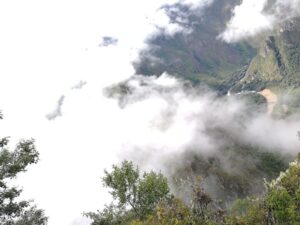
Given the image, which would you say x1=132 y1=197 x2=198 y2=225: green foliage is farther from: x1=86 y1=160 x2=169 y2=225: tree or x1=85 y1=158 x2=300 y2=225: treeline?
x1=86 y1=160 x2=169 y2=225: tree

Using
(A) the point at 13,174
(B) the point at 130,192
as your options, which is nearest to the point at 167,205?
(B) the point at 130,192

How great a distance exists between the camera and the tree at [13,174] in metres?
34.1

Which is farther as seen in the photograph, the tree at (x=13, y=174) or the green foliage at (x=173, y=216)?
the green foliage at (x=173, y=216)

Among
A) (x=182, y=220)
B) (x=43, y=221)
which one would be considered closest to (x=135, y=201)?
(x=182, y=220)

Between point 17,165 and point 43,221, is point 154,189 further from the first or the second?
point 17,165

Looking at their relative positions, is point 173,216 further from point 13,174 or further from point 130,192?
point 13,174

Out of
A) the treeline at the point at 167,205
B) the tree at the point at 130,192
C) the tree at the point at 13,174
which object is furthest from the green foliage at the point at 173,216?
the tree at the point at 13,174

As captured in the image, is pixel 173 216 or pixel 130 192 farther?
pixel 130 192

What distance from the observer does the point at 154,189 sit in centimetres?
7506

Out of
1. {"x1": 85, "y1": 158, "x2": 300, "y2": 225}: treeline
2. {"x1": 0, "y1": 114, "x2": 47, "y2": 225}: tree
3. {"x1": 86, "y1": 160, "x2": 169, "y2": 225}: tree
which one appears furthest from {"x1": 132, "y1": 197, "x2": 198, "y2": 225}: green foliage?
{"x1": 0, "y1": 114, "x2": 47, "y2": 225}: tree

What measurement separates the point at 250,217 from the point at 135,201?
31.6m

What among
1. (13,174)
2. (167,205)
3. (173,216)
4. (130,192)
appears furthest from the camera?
(130,192)

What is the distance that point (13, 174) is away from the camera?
3419 centimetres

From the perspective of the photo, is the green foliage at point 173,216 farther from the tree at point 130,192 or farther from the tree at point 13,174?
the tree at point 13,174
